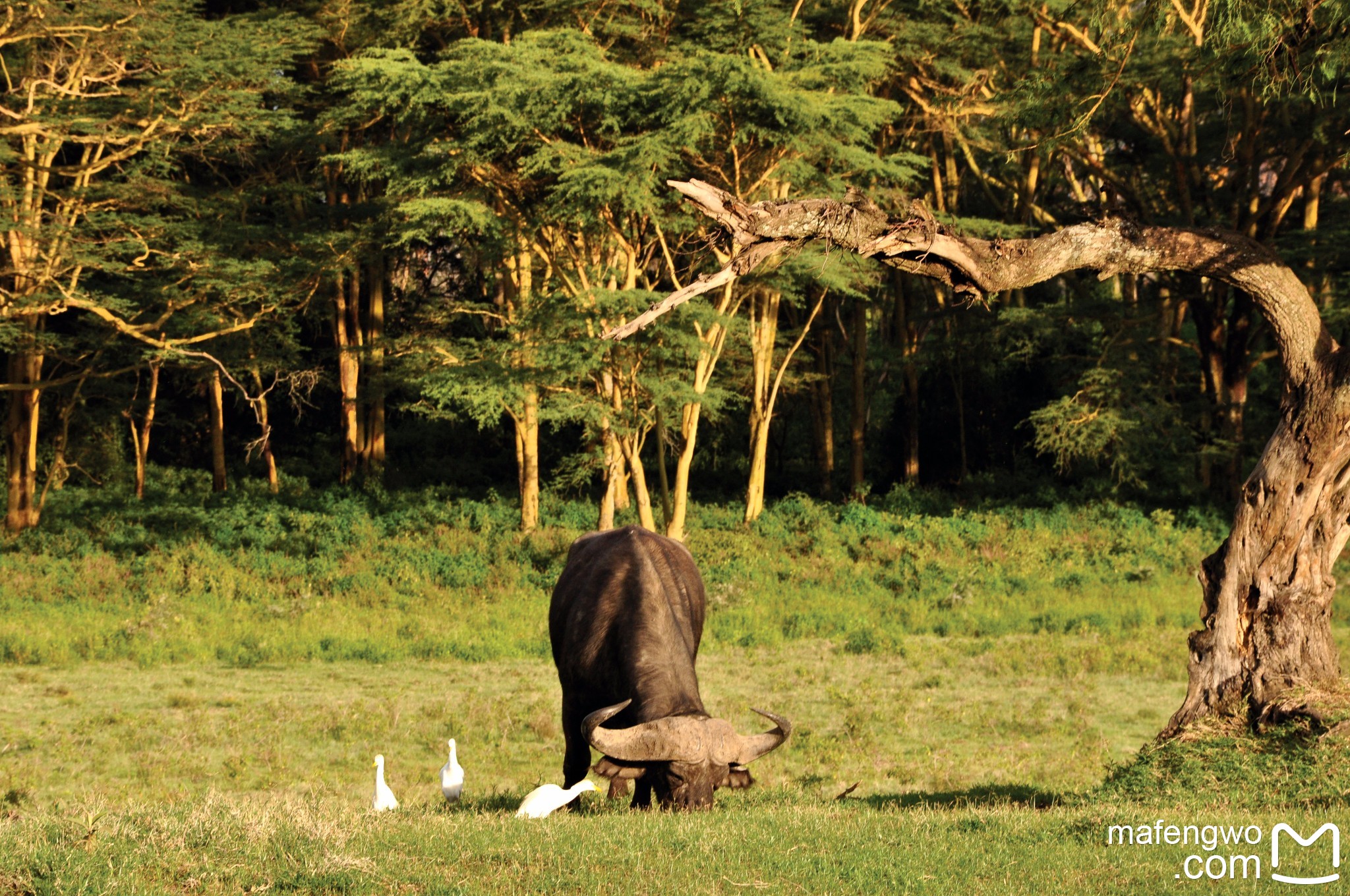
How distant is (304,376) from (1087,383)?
17.1 meters

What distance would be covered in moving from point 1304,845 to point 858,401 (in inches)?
943

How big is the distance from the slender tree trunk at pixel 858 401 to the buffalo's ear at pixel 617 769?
74.2 feet

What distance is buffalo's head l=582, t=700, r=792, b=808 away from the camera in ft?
27.8

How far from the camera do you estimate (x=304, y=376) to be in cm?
3077

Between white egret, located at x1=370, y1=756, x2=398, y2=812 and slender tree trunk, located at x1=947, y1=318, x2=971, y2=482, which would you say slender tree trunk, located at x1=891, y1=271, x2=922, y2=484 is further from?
white egret, located at x1=370, y1=756, x2=398, y2=812

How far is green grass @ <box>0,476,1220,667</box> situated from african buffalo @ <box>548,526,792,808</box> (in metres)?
7.64

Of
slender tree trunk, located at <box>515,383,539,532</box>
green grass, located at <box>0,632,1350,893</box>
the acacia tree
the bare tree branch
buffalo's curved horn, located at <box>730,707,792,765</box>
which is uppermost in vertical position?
the acacia tree

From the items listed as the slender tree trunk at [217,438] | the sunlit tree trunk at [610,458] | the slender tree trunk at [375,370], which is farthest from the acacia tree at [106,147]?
the sunlit tree trunk at [610,458]

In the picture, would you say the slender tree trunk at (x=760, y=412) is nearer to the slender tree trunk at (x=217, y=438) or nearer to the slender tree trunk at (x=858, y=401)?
the slender tree trunk at (x=858, y=401)

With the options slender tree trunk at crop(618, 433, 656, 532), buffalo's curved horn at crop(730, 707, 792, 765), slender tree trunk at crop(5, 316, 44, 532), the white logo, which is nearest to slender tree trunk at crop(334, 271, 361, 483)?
slender tree trunk at crop(5, 316, 44, 532)

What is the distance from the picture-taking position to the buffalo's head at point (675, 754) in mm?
8469

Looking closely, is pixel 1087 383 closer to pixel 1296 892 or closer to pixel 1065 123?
pixel 1065 123

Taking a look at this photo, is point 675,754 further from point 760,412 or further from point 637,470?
point 760,412

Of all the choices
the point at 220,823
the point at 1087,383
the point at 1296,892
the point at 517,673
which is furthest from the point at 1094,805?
the point at 1087,383
